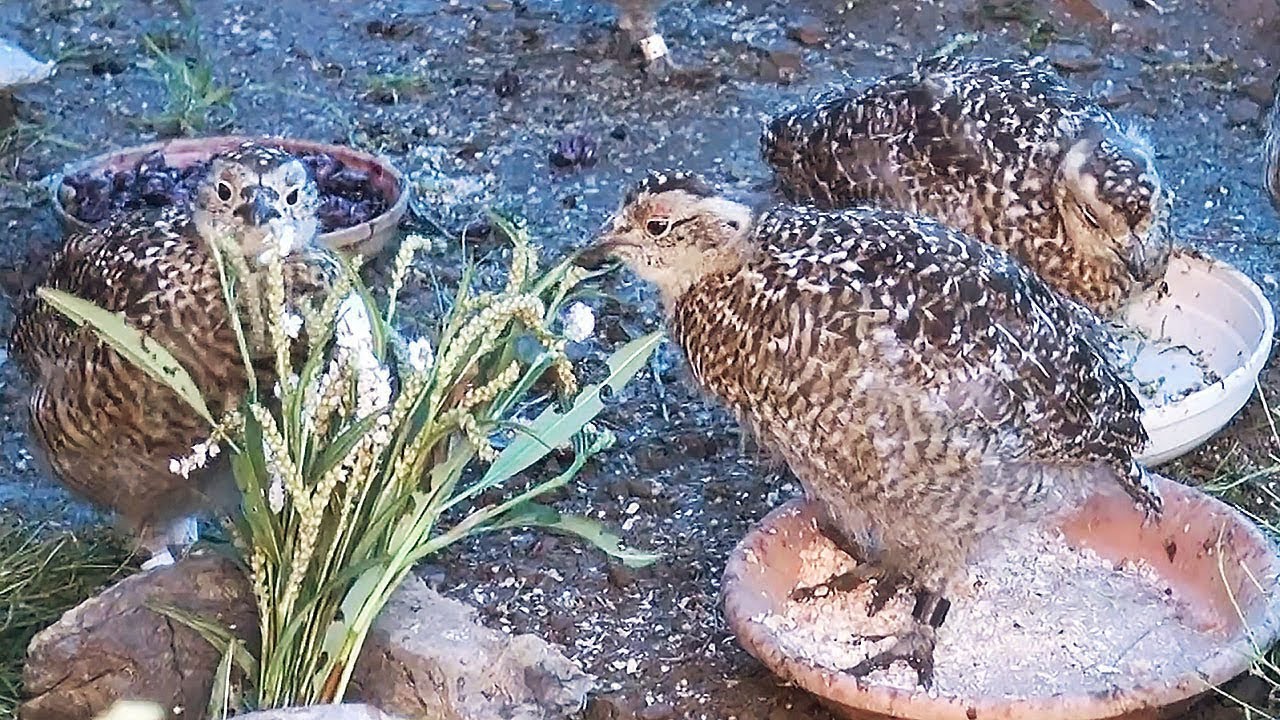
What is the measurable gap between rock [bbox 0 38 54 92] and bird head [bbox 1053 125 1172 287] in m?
3.30

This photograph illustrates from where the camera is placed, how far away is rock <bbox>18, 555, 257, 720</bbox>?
2.84m

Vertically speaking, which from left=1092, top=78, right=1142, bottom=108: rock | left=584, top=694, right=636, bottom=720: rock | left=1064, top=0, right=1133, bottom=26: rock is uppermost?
left=584, top=694, right=636, bottom=720: rock

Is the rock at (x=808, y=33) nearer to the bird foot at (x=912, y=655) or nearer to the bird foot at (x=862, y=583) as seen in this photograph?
the bird foot at (x=862, y=583)

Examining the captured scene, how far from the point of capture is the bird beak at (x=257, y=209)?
3.35m

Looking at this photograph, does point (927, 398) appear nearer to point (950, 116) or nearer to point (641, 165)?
point (950, 116)

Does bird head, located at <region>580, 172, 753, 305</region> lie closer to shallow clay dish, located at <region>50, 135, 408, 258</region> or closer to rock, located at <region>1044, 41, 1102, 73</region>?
shallow clay dish, located at <region>50, 135, 408, 258</region>

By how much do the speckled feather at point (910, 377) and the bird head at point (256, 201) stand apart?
0.81 meters

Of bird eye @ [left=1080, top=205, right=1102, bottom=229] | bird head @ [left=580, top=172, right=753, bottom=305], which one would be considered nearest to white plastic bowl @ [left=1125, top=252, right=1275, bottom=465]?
bird eye @ [left=1080, top=205, right=1102, bottom=229]

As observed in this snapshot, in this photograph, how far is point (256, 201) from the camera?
336cm

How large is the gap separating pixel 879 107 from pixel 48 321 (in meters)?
1.81

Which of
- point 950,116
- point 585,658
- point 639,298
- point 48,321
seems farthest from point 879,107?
point 48,321

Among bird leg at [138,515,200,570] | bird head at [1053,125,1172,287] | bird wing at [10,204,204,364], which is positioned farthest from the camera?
bird head at [1053,125,1172,287]

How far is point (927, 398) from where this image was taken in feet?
9.61

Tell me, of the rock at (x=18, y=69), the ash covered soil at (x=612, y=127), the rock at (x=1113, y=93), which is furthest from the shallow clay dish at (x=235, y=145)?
the rock at (x=1113, y=93)
